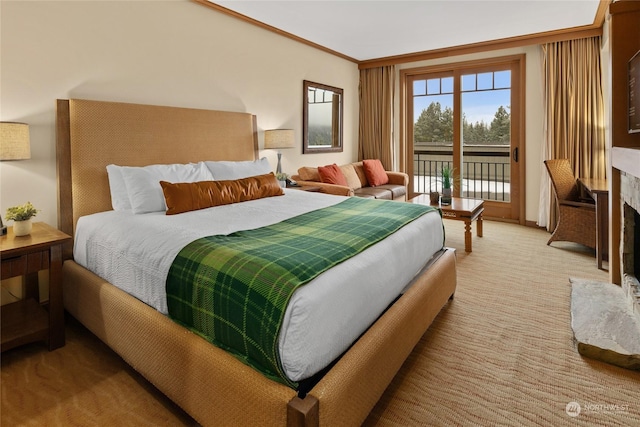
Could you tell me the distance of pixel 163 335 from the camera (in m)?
1.68

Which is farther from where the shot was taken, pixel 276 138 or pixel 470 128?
pixel 470 128

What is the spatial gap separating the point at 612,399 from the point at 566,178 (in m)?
3.07

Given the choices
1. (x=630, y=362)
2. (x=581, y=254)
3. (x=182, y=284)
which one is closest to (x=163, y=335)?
(x=182, y=284)

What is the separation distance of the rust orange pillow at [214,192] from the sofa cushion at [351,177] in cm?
199

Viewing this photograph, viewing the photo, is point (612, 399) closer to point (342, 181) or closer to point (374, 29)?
point (342, 181)

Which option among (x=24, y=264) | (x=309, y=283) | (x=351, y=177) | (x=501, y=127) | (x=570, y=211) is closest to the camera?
(x=309, y=283)

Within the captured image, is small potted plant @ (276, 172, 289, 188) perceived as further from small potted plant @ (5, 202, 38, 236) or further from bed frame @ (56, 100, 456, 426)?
small potted plant @ (5, 202, 38, 236)

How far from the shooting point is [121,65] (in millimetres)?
2977

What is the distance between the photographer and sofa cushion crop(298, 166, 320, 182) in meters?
4.82

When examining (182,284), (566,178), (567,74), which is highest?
(567,74)

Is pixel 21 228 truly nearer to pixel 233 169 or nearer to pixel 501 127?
pixel 233 169

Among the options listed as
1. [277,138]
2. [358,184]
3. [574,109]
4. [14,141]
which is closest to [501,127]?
[574,109]

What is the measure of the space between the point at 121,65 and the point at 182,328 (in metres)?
2.41

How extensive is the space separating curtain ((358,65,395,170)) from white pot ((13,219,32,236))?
16.7 ft
